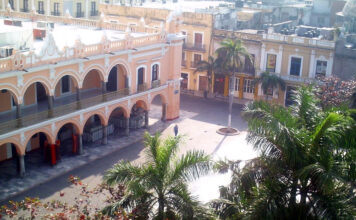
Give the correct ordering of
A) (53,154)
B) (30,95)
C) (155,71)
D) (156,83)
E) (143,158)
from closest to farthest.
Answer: (53,154) < (30,95) < (143,158) < (156,83) < (155,71)

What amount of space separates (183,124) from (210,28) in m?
12.7

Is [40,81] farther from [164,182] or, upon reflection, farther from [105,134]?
[164,182]

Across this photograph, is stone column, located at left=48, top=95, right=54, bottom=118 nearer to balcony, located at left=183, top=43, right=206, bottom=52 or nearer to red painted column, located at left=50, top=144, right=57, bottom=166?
red painted column, located at left=50, top=144, right=57, bottom=166

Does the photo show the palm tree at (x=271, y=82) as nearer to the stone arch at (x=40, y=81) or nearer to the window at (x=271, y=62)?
the window at (x=271, y=62)

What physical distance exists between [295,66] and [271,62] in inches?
94.6

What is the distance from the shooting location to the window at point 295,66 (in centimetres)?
4456

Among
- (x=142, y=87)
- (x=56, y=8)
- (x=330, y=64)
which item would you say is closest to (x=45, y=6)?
(x=56, y=8)

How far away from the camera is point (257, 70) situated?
46.6 m

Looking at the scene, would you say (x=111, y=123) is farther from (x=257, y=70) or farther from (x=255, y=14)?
(x=255, y=14)

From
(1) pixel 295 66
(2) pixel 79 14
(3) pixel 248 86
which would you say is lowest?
(3) pixel 248 86

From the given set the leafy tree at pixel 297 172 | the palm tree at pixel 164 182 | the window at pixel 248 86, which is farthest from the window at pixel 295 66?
the palm tree at pixel 164 182

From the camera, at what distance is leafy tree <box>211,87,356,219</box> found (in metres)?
12.7

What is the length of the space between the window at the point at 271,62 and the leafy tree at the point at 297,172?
3129 cm

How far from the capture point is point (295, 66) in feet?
147
